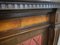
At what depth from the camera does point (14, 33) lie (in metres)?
0.99

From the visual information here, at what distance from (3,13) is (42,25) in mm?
586

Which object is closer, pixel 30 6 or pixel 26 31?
pixel 30 6

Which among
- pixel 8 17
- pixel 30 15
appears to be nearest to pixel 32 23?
pixel 30 15

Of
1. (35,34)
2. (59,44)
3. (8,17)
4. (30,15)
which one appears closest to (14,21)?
(8,17)

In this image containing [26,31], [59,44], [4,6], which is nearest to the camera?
[4,6]

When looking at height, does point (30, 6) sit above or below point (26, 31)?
above

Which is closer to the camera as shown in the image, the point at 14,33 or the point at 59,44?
the point at 14,33

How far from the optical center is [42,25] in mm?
1288

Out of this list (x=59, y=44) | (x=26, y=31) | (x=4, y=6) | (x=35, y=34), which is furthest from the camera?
(x=59, y=44)

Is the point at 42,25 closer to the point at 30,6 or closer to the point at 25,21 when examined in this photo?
the point at 25,21

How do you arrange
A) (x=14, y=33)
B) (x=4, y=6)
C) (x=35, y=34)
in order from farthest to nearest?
(x=35, y=34) → (x=14, y=33) → (x=4, y=6)

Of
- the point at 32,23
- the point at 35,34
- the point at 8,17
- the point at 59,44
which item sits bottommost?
the point at 59,44

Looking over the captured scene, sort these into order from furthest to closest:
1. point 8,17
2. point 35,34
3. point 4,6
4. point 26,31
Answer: point 35,34 < point 26,31 < point 8,17 < point 4,6

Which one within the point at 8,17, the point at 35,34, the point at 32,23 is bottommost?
the point at 35,34
